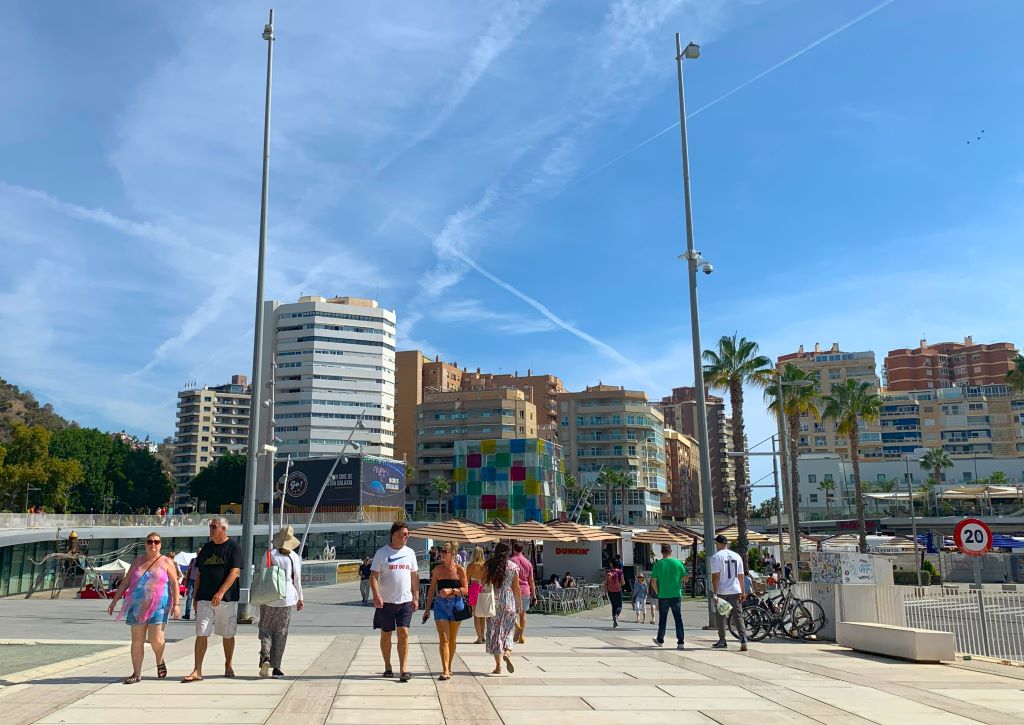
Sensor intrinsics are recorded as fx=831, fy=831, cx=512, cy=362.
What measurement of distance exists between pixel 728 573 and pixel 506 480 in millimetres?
96582

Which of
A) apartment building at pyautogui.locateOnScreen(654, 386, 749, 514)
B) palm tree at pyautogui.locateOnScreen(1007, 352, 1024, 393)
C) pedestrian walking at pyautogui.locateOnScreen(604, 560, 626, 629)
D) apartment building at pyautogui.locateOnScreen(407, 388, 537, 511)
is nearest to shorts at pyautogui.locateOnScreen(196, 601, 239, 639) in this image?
Result: pedestrian walking at pyautogui.locateOnScreen(604, 560, 626, 629)

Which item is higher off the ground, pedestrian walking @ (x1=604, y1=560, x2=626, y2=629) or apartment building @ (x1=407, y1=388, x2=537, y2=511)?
apartment building @ (x1=407, y1=388, x2=537, y2=511)

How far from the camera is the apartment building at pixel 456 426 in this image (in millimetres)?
120875

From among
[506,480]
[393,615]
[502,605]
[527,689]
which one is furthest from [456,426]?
[527,689]

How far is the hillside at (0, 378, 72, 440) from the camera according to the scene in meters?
138

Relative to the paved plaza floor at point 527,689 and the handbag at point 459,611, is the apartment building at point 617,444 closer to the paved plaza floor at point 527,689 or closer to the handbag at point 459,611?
the paved plaza floor at point 527,689

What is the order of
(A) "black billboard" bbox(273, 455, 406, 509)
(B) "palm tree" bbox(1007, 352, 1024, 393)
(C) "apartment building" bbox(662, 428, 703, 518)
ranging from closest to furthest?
(B) "palm tree" bbox(1007, 352, 1024, 393)
(A) "black billboard" bbox(273, 455, 406, 509)
(C) "apartment building" bbox(662, 428, 703, 518)

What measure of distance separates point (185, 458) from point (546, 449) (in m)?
111

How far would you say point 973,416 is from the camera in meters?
124

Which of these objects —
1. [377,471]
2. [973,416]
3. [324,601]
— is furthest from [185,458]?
[324,601]

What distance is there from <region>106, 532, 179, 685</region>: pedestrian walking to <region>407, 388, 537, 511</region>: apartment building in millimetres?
110336

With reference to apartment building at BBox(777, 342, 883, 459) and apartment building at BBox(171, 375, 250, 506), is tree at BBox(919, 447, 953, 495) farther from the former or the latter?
apartment building at BBox(171, 375, 250, 506)

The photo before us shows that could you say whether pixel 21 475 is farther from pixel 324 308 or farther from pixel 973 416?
pixel 973 416

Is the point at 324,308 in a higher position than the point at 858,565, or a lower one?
higher
